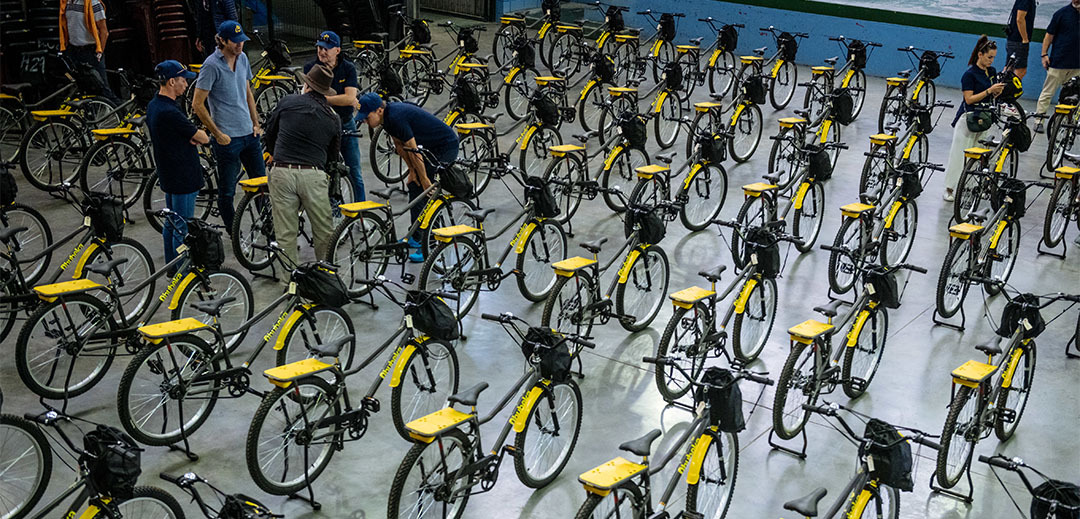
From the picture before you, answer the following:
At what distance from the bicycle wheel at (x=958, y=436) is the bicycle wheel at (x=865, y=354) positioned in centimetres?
72

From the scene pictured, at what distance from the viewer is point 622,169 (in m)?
9.32

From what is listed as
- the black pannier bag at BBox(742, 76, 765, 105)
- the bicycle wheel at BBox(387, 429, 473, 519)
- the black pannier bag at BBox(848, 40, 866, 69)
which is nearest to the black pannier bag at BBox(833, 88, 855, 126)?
the black pannier bag at BBox(742, 76, 765, 105)

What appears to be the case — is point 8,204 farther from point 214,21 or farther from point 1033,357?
point 1033,357

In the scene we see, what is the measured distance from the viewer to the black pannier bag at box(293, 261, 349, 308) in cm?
570

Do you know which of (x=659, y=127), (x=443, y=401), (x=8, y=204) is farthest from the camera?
(x=659, y=127)

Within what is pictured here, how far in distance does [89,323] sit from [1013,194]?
634cm

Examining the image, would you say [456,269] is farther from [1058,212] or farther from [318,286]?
[1058,212]

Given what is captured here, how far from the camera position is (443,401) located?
599 centimetres

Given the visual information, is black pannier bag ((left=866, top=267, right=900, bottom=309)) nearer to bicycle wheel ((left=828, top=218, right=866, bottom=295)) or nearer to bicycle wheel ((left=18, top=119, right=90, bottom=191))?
bicycle wheel ((left=828, top=218, right=866, bottom=295))

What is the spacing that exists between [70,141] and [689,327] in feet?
21.2

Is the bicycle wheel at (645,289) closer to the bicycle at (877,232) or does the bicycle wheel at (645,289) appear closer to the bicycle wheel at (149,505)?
the bicycle at (877,232)

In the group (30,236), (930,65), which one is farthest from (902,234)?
(30,236)

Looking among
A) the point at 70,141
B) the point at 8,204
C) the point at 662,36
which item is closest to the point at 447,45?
the point at 662,36

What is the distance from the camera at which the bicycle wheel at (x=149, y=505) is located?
13.9 ft
